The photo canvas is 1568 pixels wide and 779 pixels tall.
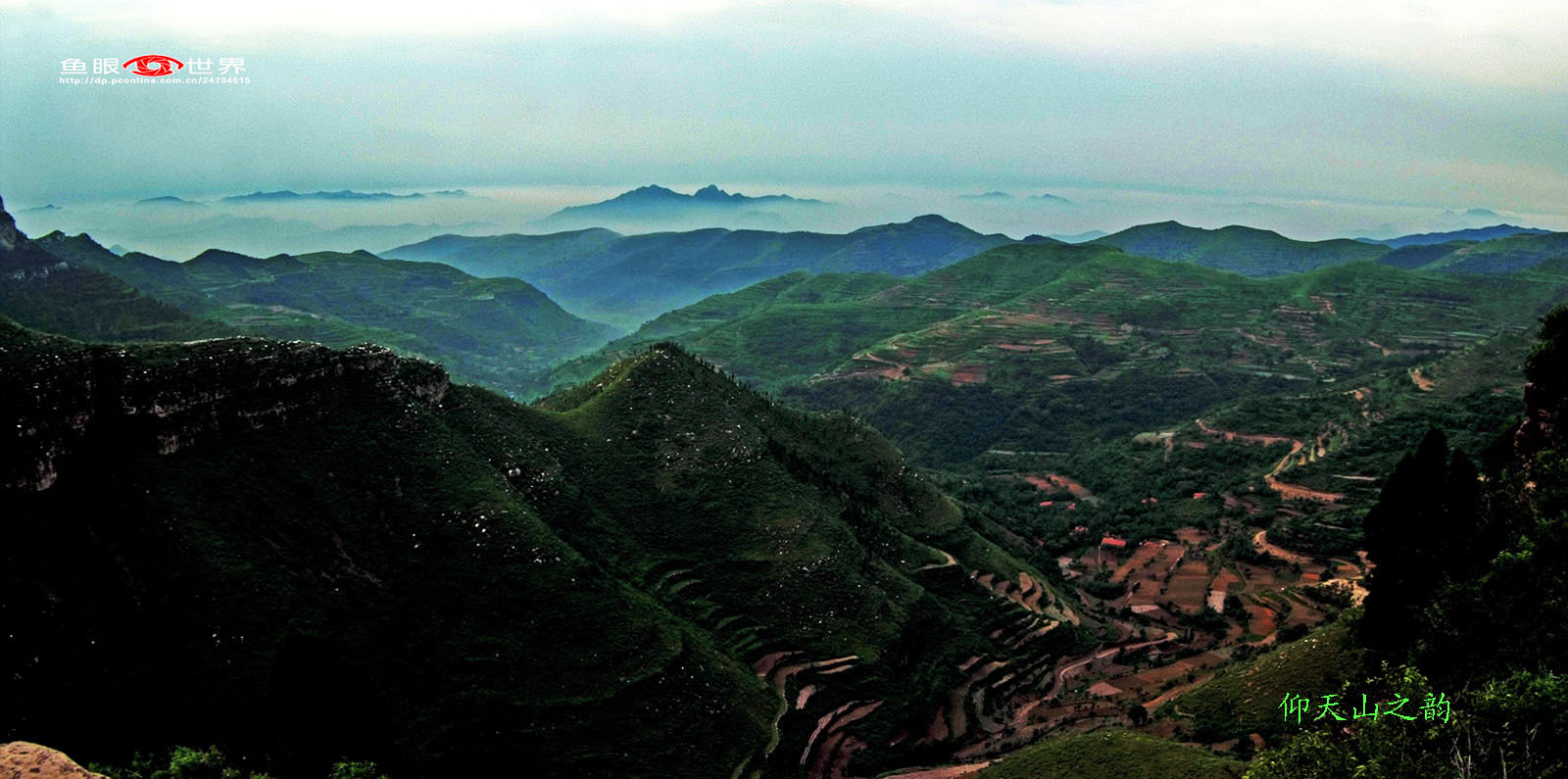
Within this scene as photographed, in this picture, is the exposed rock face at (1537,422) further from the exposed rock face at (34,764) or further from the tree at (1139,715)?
the exposed rock face at (34,764)

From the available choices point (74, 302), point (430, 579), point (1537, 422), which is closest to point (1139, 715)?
point (1537, 422)

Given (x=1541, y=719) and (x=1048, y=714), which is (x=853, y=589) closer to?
(x=1048, y=714)

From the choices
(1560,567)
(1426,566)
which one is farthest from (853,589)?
(1560,567)

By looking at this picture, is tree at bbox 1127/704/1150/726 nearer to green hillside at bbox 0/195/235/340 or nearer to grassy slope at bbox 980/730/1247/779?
grassy slope at bbox 980/730/1247/779

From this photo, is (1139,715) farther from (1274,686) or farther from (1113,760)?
(1113,760)

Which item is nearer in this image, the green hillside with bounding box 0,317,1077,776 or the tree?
the green hillside with bounding box 0,317,1077,776

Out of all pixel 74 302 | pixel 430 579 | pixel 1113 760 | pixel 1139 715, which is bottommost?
pixel 1139 715

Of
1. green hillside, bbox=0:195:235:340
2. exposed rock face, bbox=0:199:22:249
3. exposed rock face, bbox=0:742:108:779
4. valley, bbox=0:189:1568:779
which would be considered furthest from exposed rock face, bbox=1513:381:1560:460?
exposed rock face, bbox=0:199:22:249

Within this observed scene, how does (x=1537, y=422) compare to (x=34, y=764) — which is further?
(x=1537, y=422)
